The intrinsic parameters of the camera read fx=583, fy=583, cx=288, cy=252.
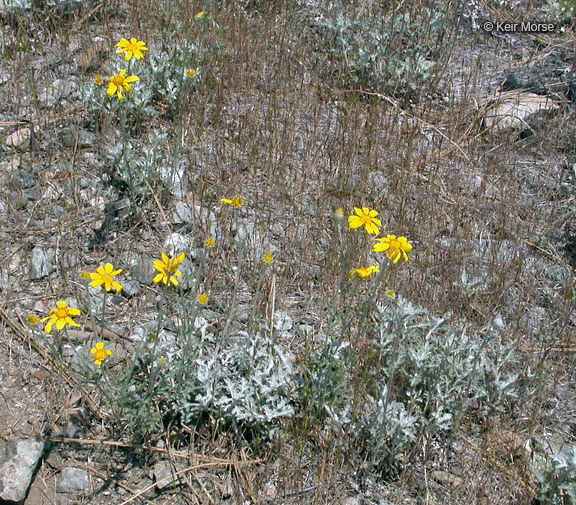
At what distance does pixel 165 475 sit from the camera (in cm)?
254

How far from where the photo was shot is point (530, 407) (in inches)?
118

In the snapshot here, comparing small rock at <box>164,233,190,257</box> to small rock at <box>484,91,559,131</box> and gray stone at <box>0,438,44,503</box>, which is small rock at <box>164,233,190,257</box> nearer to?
gray stone at <box>0,438,44,503</box>

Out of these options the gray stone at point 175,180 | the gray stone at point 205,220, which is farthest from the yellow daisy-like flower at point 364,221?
the gray stone at point 175,180

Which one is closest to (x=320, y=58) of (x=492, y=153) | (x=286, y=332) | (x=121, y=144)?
(x=492, y=153)

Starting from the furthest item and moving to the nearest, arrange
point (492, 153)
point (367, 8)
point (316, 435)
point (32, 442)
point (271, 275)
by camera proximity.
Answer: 1. point (367, 8)
2. point (492, 153)
3. point (271, 275)
4. point (316, 435)
5. point (32, 442)

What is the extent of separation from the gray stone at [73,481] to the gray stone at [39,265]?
116 centimetres

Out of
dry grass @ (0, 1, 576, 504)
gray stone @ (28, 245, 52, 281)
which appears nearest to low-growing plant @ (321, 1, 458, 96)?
dry grass @ (0, 1, 576, 504)

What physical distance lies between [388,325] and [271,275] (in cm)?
78

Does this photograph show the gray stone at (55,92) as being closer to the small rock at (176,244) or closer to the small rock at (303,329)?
the small rock at (176,244)

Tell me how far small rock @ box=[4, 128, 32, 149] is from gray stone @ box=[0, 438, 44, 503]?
6.96 ft

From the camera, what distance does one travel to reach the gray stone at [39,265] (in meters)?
3.24

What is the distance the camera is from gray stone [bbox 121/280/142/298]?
129 inches

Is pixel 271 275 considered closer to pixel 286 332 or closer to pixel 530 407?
pixel 286 332

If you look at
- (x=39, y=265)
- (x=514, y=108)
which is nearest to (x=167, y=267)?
(x=39, y=265)
